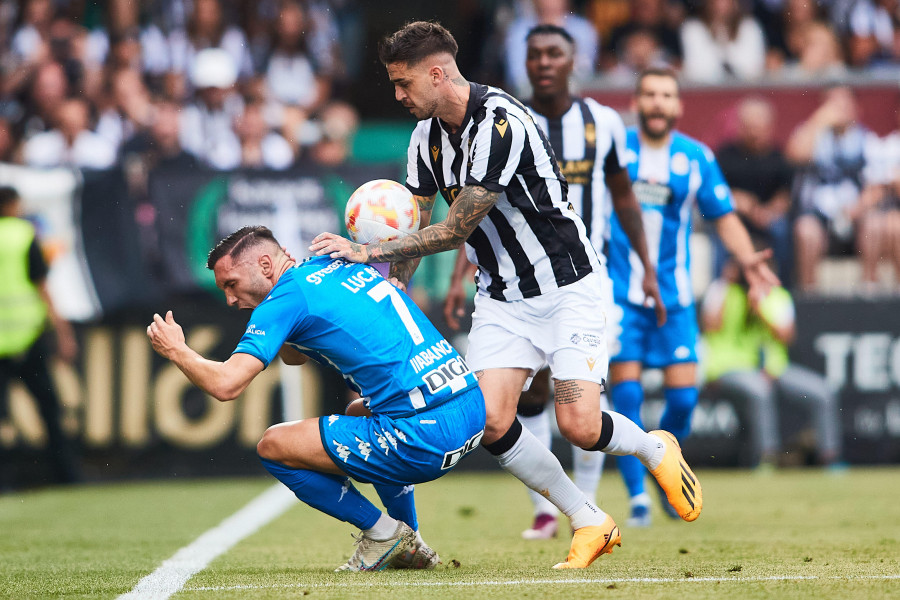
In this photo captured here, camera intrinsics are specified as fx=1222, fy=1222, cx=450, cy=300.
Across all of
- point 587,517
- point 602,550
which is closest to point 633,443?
point 587,517

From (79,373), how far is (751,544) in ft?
21.3

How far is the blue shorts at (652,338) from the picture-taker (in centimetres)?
714

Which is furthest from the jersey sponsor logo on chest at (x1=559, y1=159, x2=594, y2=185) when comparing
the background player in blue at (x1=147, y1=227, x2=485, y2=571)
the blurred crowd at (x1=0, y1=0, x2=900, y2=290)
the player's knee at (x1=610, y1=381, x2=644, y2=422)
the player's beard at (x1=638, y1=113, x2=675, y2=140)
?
the blurred crowd at (x1=0, y1=0, x2=900, y2=290)

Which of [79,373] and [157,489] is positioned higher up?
[79,373]

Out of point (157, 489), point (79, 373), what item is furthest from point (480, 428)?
point (79, 373)

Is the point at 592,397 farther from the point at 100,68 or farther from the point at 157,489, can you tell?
the point at 100,68

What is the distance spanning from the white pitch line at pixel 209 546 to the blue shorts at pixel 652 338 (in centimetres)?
238

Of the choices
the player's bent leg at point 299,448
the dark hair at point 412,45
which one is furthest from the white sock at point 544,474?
the dark hair at point 412,45

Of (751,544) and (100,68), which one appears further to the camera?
(100,68)

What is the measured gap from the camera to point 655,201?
723 cm

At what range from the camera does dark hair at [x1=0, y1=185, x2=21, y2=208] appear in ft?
33.7

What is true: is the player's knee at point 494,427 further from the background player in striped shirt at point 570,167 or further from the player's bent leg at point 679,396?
the player's bent leg at point 679,396

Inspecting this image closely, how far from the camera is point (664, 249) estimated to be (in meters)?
7.18

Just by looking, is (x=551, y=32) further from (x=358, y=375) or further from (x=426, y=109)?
(x=358, y=375)
